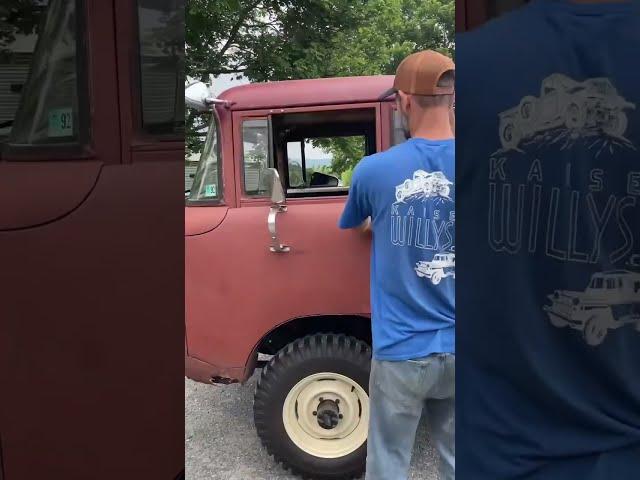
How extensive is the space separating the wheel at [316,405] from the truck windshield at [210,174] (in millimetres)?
713

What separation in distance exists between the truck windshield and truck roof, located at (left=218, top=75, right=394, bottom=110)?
148mm

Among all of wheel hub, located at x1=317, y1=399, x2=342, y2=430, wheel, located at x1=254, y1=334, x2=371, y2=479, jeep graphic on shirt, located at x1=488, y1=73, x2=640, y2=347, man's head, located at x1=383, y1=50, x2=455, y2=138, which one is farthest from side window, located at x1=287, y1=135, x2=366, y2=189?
wheel hub, located at x1=317, y1=399, x2=342, y2=430

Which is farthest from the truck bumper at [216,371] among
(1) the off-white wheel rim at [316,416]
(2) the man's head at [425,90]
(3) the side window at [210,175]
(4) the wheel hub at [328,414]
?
(2) the man's head at [425,90]

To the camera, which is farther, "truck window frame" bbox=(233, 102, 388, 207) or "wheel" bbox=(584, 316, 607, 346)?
"truck window frame" bbox=(233, 102, 388, 207)

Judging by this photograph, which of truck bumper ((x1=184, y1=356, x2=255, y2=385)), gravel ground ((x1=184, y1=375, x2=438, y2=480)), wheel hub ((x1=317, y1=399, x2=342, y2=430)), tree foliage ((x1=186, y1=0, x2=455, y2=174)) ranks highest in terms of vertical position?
tree foliage ((x1=186, y1=0, x2=455, y2=174))

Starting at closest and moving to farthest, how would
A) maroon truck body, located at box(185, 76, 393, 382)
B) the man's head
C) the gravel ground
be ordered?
the man's head → the gravel ground → maroon truck body, located at box(185, 76, 393, 382)

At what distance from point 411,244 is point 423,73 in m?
0.37

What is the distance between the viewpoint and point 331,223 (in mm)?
2156

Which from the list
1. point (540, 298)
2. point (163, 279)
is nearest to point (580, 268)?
point (540, 298)

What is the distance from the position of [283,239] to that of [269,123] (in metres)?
0.48

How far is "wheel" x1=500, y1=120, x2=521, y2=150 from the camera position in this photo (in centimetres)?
76

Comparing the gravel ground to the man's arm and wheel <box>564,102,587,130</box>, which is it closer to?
the man's arm

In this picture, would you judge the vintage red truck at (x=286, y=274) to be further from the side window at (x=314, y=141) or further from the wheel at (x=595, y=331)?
the wheel at (x=595, y=331)

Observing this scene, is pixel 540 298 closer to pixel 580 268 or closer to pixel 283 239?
pixel 580 268
